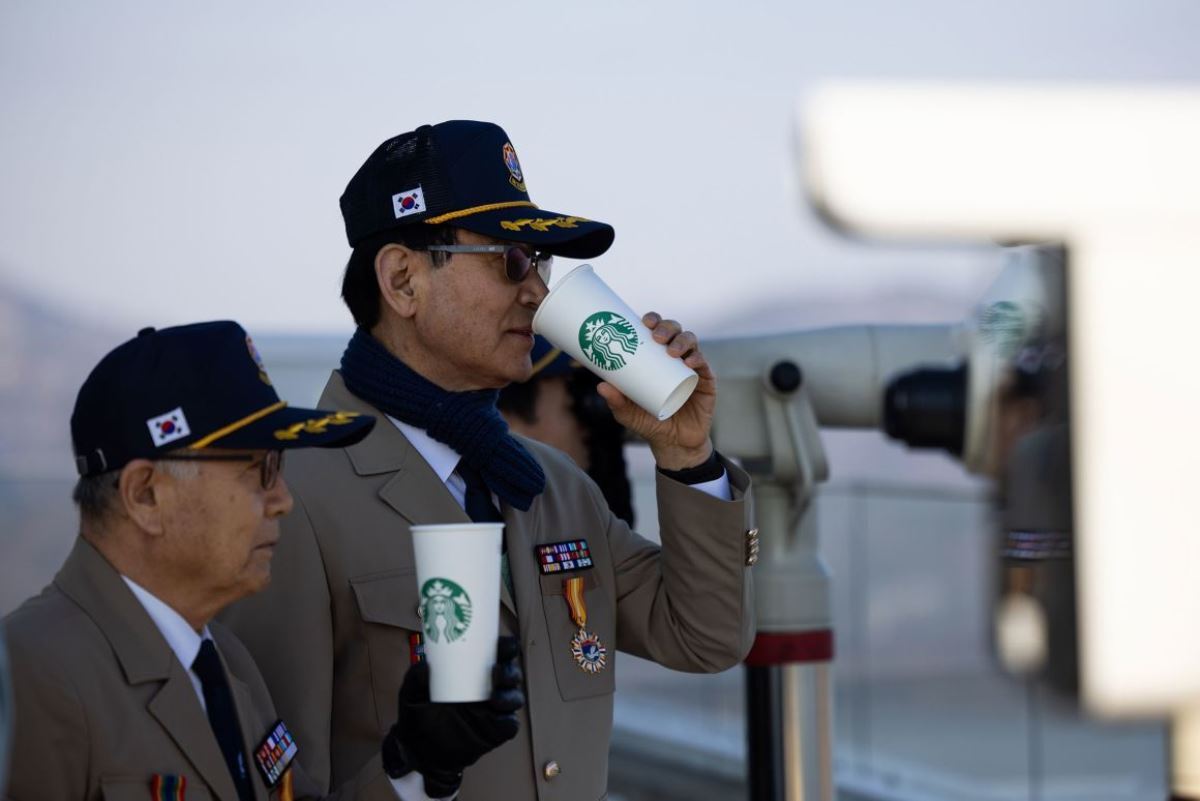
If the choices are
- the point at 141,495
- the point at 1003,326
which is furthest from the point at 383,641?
the point at 1003,326

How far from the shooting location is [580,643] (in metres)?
2.01

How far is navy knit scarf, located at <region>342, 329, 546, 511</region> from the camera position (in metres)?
1.95

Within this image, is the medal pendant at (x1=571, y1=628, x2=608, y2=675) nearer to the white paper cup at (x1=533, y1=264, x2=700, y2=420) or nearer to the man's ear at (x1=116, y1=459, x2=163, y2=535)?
the white paper cup at (x1=533, y1=264, x2=700, y2=420)

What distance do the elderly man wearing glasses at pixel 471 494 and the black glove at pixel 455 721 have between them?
319 millimetres

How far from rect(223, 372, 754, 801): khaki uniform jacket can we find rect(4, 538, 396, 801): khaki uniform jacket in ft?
0.64

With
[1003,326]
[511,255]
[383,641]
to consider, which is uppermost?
[511,255]

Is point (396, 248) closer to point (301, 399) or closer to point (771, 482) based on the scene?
point (771, 482)

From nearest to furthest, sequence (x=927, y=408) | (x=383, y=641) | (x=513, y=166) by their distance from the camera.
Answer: (x=383, y=641)
(x=513, y=166)
(x=927, y=408)

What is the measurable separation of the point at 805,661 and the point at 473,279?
5.38 ft

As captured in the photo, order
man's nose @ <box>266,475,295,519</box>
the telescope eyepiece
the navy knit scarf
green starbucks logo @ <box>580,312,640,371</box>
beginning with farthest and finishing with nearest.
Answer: the telescope eyepiece
the navy knit scarf
green starbucks logo @ <box>580,312,640,371</box>
man's nose @ <box>266,475,295,519</box>

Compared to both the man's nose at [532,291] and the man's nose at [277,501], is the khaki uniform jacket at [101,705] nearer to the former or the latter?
the man's nose at [277,501]

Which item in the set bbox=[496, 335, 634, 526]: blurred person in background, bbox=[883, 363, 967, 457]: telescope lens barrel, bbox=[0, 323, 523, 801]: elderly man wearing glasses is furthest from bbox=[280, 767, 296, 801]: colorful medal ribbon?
bbox=[496, 335, 634, 526]: blurred person in background

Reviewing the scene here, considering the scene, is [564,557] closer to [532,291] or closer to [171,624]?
[532,291]

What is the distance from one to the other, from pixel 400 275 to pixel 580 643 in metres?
0.54
